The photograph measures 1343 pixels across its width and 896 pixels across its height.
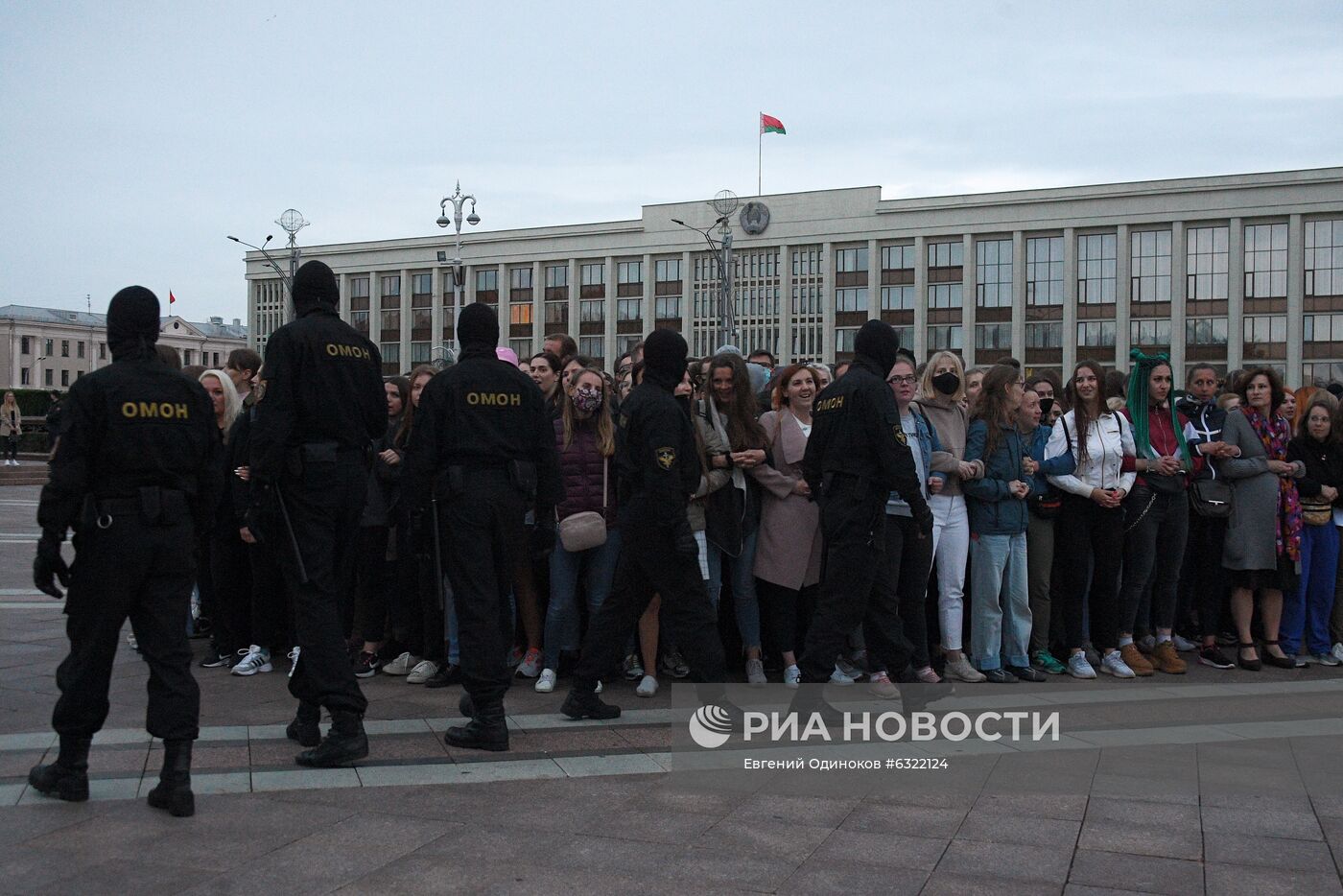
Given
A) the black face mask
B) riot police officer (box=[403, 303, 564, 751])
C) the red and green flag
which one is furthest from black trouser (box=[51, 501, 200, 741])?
the red and green flag

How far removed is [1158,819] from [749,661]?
322 centimetres

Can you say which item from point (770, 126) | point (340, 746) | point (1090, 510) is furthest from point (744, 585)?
point (770, 126)

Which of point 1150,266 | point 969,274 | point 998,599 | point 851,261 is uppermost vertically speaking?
point 851,261

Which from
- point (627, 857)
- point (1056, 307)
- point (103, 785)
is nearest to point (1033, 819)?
point (627, 857)

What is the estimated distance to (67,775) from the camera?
15.5 feet

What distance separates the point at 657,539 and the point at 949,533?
2523 mm

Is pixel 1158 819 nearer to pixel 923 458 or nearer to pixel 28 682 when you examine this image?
pixel 923 458

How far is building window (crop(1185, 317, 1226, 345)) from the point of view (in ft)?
228

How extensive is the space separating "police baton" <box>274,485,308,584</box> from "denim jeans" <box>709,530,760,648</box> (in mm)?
2836

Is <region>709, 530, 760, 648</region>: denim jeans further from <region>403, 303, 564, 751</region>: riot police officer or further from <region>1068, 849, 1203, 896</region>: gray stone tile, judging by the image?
<region>1068, 849, 1203, 896</region>: gray stone tile

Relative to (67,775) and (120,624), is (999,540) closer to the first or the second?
(120,624)

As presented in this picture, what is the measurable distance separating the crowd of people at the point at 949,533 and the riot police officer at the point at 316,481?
1831mm

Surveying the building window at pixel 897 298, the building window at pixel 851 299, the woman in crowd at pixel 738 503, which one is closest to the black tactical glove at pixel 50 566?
the woman in crowd at pixel 738 503

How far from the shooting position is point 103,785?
16.3ft
